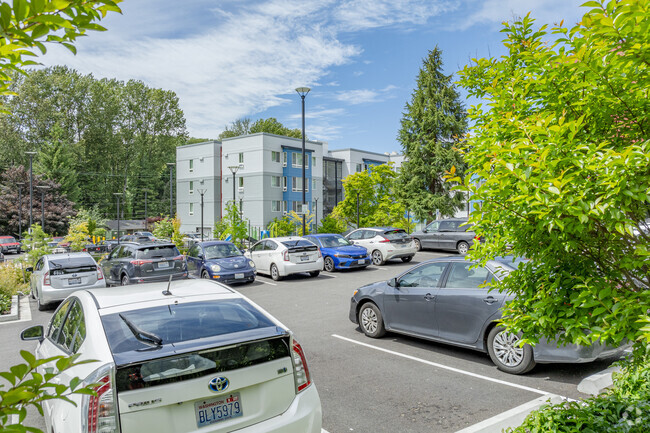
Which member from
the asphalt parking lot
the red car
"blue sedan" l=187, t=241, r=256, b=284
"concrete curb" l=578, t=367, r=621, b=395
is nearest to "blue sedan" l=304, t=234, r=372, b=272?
"blue sedan" l=187, t=241, r=256, b=284

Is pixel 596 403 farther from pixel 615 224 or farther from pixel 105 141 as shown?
pixel 105 141

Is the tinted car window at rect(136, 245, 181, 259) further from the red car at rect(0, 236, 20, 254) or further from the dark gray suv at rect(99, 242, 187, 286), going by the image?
the red car at rect(0, 236, 20, 254)

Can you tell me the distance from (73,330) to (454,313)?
212 inches

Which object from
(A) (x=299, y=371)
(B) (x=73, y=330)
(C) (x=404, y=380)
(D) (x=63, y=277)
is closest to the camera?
(A) (x=299, y=371)

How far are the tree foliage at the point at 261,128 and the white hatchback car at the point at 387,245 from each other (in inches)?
2303

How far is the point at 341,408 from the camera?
5.39m

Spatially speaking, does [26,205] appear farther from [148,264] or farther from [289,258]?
[289,258]

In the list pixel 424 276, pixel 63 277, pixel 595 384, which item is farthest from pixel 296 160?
pixel 595 384

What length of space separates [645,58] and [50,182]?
61599mm

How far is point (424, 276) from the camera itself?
796cm

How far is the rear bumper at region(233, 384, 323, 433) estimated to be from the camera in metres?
3.28

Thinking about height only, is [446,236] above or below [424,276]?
above

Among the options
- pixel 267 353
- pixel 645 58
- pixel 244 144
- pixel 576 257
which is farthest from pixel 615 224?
pixel 244 144

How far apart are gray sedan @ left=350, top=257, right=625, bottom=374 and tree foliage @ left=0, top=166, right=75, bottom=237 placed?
53987 mm
